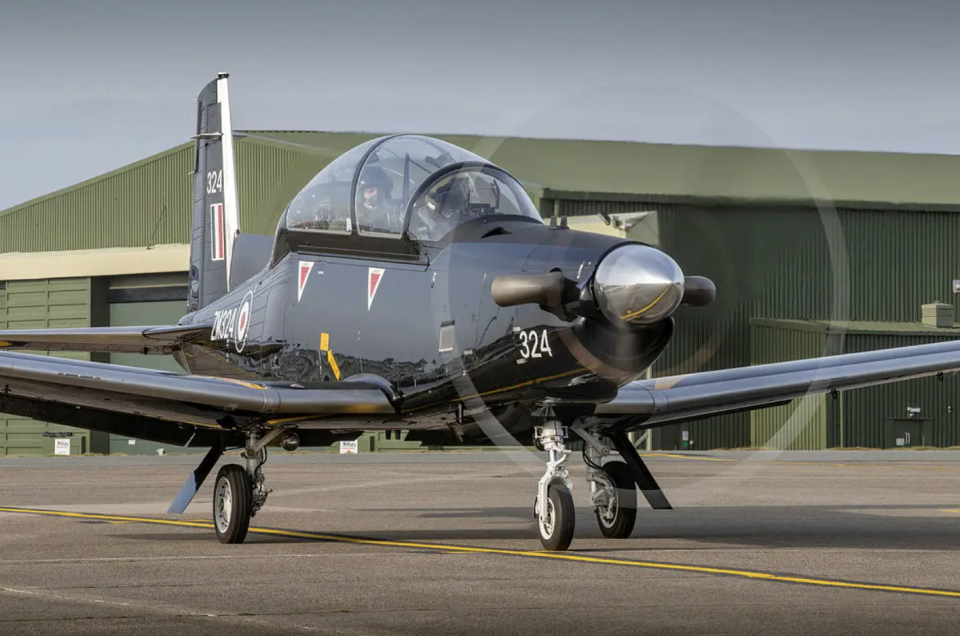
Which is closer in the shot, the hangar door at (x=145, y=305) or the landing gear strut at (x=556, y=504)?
the landing gear strut at (x=556, y=504)

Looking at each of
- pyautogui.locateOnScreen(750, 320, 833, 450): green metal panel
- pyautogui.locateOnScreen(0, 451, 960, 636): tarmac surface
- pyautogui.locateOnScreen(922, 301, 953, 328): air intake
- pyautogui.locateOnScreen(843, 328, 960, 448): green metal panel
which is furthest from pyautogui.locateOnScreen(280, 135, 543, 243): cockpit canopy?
pyautogui.locateOnScreen(922, 301, 953, 328): air intake

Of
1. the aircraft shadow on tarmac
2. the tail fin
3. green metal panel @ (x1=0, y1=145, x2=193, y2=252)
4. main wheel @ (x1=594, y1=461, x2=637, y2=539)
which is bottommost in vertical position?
the aircraft shadow on tarmac

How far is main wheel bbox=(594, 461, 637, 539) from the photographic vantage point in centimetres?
1257

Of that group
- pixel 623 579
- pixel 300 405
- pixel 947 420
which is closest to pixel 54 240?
pixel 947 420

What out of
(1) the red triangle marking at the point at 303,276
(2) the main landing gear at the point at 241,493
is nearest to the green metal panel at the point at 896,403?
(1) the red triangle marking at the point at 303,276

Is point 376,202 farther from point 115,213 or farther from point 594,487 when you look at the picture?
point 115,213

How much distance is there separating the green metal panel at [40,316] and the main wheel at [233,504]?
34.7 m

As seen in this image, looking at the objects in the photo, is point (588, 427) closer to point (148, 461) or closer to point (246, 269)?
point (246, 269)

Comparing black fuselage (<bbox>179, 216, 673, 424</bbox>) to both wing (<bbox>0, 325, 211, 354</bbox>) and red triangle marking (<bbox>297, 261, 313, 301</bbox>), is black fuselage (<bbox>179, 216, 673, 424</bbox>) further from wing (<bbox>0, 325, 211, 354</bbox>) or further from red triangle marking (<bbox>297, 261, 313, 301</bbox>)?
wing (<bbox>0, 325, 211, 354</bbox>)

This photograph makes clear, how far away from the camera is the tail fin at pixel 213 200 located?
60.6 ft

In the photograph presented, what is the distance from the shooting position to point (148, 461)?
34938mm

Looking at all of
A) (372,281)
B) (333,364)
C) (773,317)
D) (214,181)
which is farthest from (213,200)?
(773,317)

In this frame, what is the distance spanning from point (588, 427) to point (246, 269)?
5632 millimetres

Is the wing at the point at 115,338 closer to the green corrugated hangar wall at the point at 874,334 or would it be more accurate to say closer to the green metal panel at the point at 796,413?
the green corrugated hangar wall at the point at 874,334
